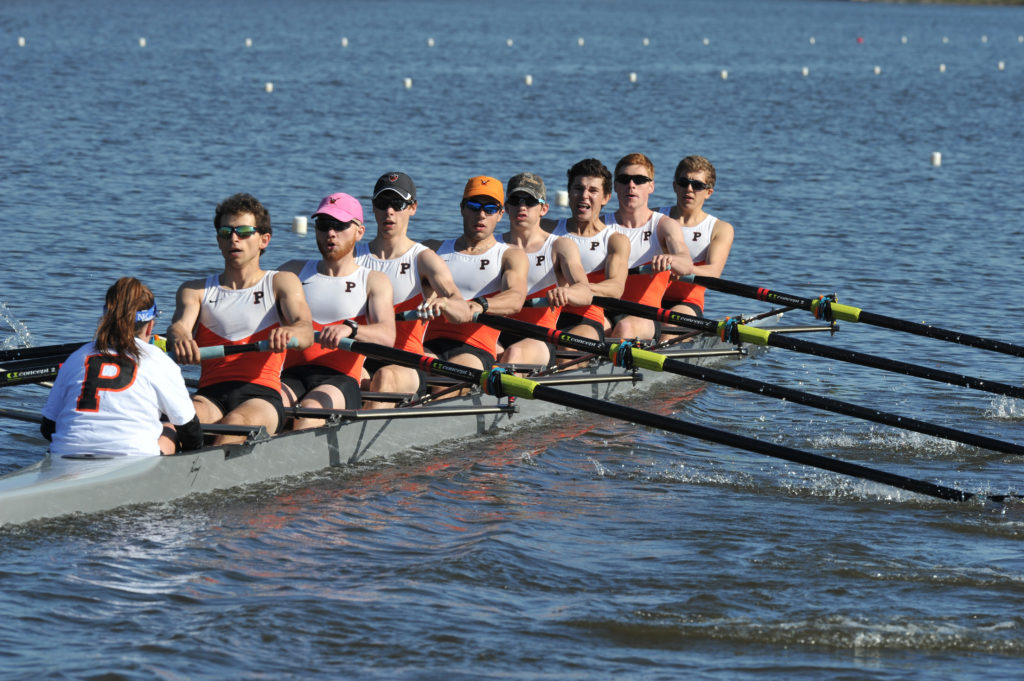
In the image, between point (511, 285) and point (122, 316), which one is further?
point (511, 285)

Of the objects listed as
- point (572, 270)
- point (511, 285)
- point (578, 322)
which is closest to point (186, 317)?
point (511, 285)

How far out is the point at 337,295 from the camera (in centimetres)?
847

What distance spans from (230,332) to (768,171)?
1735 centimetres

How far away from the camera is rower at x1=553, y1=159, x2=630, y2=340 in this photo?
10422mm

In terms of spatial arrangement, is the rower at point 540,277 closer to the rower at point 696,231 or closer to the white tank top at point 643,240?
the white tank top at point 643,240

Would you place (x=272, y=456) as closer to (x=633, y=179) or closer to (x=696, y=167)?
(x=633, y=179)

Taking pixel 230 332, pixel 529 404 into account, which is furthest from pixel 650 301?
pixel 230 332

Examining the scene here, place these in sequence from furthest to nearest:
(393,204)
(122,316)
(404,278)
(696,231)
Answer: (696,231), (404,278), (393,204), (122,316)

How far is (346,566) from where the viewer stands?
273 inches

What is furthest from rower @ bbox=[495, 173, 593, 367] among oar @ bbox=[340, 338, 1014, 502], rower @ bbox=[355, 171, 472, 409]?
oar @ bbox=[340, 338, 1014, 502]

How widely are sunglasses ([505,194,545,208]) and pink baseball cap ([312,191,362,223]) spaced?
177 cm

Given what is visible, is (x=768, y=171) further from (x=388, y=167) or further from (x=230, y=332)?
(x=230, y=332)

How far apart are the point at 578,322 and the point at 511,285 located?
1.16m

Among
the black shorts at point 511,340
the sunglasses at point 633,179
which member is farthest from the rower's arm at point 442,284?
the sunglasses at point 633,179
